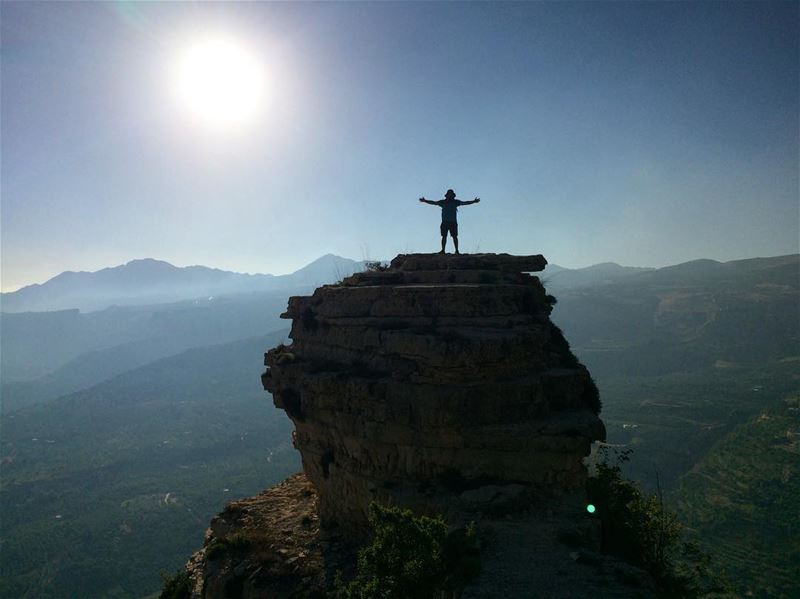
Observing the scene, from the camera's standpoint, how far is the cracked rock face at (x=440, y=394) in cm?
1297

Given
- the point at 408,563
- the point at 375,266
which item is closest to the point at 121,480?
the point at 375,266

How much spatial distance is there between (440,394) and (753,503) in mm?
62288

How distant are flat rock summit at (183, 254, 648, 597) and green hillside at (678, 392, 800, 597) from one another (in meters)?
41.3

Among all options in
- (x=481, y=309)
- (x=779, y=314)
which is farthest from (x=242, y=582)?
(x=779, y=314)

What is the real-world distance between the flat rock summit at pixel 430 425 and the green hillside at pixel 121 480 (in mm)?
65283

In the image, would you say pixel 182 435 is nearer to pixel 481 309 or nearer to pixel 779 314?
pixel 481 309

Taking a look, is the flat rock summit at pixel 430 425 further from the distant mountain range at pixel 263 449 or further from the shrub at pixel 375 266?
the distant mountain range at pixel 263 449

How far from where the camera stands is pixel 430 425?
1358 cm

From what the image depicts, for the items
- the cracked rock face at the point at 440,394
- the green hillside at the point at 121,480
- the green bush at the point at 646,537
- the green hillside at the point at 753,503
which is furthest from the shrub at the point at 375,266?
the green hillside at the point at 121,480

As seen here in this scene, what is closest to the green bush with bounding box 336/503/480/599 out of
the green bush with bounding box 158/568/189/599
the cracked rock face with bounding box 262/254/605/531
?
the cracked rock face with bounding box 262/254/605/531

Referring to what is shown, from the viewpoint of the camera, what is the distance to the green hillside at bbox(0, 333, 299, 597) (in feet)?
233

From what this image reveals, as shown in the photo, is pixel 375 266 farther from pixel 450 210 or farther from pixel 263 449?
pixel 263 449

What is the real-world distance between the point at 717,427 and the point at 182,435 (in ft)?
478

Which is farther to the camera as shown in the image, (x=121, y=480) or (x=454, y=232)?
(x=121, y=480)
